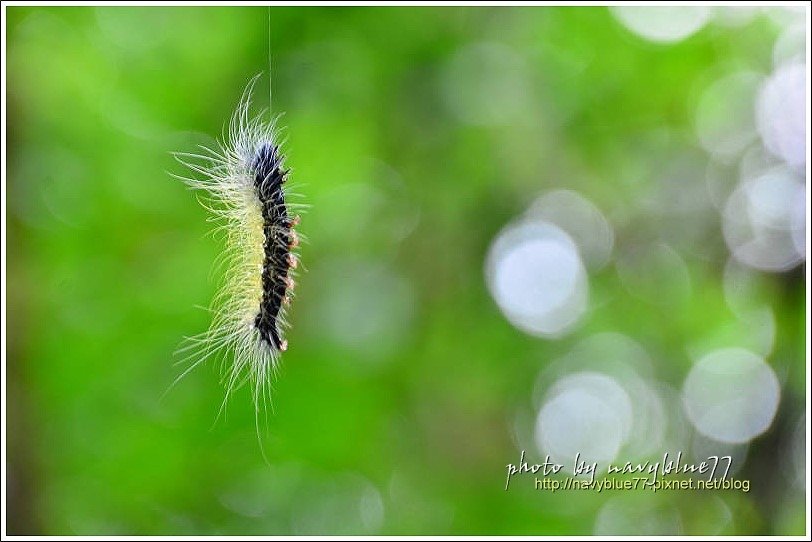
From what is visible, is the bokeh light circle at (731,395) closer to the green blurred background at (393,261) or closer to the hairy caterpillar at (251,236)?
the green blurred background at (393,261)

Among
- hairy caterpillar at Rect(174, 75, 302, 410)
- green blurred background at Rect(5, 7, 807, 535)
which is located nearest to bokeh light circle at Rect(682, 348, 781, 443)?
green blurred background at Rect(5, 7, 807, 535)

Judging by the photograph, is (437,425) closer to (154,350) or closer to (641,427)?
(641,427)

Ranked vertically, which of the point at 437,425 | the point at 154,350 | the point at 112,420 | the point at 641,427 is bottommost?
the point at 112,420

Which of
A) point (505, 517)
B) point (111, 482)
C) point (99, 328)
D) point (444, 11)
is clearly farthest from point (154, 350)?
point (444, 11)

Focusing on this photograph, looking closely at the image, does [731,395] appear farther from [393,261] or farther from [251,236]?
[251,236]

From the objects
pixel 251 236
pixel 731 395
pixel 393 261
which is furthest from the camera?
pixel 393 261

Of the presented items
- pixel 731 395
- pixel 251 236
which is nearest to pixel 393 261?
pixel 731 395
